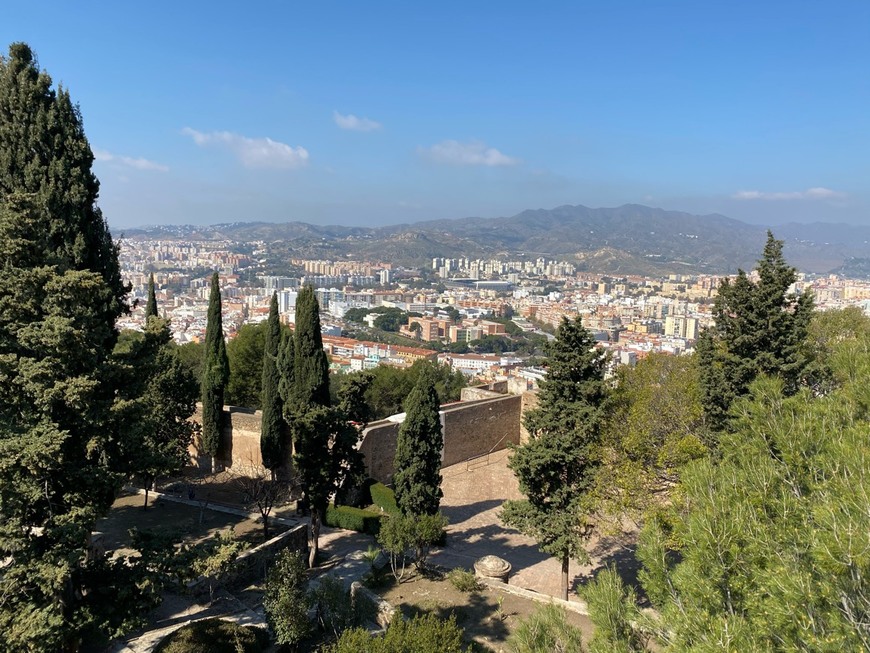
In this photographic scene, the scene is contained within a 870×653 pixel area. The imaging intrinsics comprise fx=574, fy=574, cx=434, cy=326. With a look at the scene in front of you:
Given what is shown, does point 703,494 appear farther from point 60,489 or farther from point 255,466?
point 255,466

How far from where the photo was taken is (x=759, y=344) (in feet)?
35.4

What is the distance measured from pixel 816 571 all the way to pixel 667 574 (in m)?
1.32

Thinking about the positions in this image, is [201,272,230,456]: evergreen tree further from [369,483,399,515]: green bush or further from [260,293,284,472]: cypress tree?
[369,483,399,515]: green bush

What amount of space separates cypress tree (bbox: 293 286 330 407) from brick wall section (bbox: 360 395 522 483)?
2.34m

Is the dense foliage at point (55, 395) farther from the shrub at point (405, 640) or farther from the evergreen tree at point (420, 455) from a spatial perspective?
the evergreen tree at point (420, 455)

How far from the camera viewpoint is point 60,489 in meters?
6.46

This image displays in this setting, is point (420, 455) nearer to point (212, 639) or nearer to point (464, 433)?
point (212, 639)

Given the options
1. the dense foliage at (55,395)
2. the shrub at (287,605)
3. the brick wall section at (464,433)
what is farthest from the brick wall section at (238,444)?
the dense foliage at (55,395)

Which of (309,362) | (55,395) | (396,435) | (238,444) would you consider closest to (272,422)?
(238,444)

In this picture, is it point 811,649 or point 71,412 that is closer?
point 811,649

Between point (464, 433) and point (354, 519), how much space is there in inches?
260

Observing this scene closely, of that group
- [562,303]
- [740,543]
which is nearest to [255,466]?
[740,543]

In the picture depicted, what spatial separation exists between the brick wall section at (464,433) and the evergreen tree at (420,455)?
379cm

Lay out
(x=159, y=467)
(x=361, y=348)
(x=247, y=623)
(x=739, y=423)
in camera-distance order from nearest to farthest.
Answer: (x=159, y=467)
(x=739, y=423)
(x=247, y=623)
(x=361, y=348)
